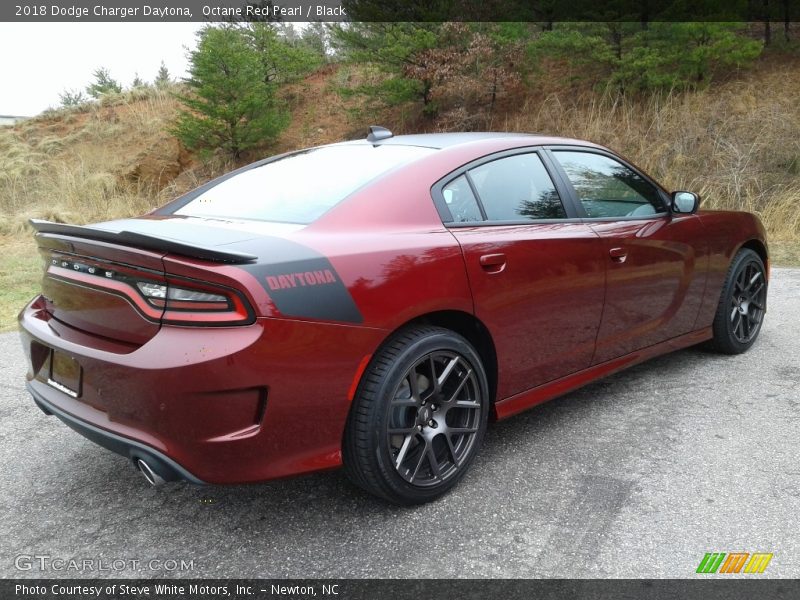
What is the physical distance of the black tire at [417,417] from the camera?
94.5 inches

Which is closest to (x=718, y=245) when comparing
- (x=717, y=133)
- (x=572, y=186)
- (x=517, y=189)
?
(x=572, y=186)

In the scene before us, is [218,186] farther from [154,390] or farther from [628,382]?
[628,382]

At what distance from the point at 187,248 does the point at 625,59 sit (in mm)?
14113

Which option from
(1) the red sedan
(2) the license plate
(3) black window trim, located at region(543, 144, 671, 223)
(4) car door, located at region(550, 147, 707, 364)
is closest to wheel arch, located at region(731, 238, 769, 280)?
(4) car door, located at region(550, 147, 707, 364)

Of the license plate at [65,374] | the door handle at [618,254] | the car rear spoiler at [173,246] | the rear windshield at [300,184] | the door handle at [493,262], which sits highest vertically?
the rear windshield at [300,184]

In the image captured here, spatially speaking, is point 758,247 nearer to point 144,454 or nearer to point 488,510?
point 488,510

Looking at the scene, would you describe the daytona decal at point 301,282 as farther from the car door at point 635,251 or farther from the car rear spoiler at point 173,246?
the car door at point 635,251

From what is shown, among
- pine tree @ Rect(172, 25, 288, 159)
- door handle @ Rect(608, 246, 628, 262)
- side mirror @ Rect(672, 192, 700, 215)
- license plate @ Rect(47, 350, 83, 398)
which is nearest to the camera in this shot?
license plate @ Rect(47, 350, 83, 398)

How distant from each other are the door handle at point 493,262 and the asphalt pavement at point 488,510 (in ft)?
2.97

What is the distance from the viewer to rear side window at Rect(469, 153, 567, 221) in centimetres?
301

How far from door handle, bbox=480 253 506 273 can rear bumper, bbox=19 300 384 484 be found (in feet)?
2.15

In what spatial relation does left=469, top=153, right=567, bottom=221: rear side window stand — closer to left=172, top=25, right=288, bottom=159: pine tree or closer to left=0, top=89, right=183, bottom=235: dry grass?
left=0, top=89, right=183, bottom=235: dry grass

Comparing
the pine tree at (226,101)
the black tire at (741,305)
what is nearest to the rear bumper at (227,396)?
the black tire at (741,305)

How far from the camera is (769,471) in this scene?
286 cm
